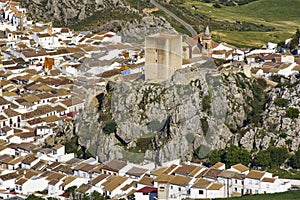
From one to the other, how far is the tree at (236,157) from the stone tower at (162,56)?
4.55 m

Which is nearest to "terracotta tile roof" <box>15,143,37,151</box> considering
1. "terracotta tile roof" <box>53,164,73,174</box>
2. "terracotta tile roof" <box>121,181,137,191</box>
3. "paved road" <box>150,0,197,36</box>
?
"terracotta tile roof" <box>53,164,73,174</box>

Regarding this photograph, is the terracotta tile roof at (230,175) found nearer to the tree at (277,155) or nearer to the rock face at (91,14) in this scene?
the tree at (277,155)

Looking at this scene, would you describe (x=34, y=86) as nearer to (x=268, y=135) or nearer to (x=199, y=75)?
(x=199, y=75)

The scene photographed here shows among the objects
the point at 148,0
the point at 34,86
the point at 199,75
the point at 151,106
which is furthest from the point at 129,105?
the point at 148,0

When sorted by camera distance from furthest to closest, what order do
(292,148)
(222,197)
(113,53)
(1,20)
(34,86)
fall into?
(1,20) → (113,53) → (34,86) → (292,148) → (222,197)

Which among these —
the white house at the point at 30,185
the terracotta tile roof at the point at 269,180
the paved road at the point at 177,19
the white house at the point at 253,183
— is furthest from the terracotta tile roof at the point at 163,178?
the paved road at the point at 177,19

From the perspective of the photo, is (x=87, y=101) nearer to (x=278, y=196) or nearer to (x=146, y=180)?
(x=146, y=180)

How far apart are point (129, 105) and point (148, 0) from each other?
39.0 metres

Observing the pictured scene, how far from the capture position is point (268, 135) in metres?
35.1

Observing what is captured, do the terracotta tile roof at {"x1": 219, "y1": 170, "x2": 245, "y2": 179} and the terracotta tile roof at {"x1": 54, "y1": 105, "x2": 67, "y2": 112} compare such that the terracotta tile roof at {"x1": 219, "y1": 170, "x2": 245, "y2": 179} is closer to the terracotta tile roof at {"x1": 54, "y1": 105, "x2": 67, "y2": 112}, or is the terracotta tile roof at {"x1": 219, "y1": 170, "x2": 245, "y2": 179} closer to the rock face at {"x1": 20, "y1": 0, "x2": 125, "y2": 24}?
the terracotta tile roof at {"x1": 54, "y1": 105, "x2": 67, "y2": 112}

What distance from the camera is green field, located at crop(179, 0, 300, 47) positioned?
64.4 meters

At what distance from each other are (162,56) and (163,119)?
3092 mm

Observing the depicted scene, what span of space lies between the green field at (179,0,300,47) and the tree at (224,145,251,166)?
28.4m

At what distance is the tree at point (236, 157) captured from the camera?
33094 millimetres
